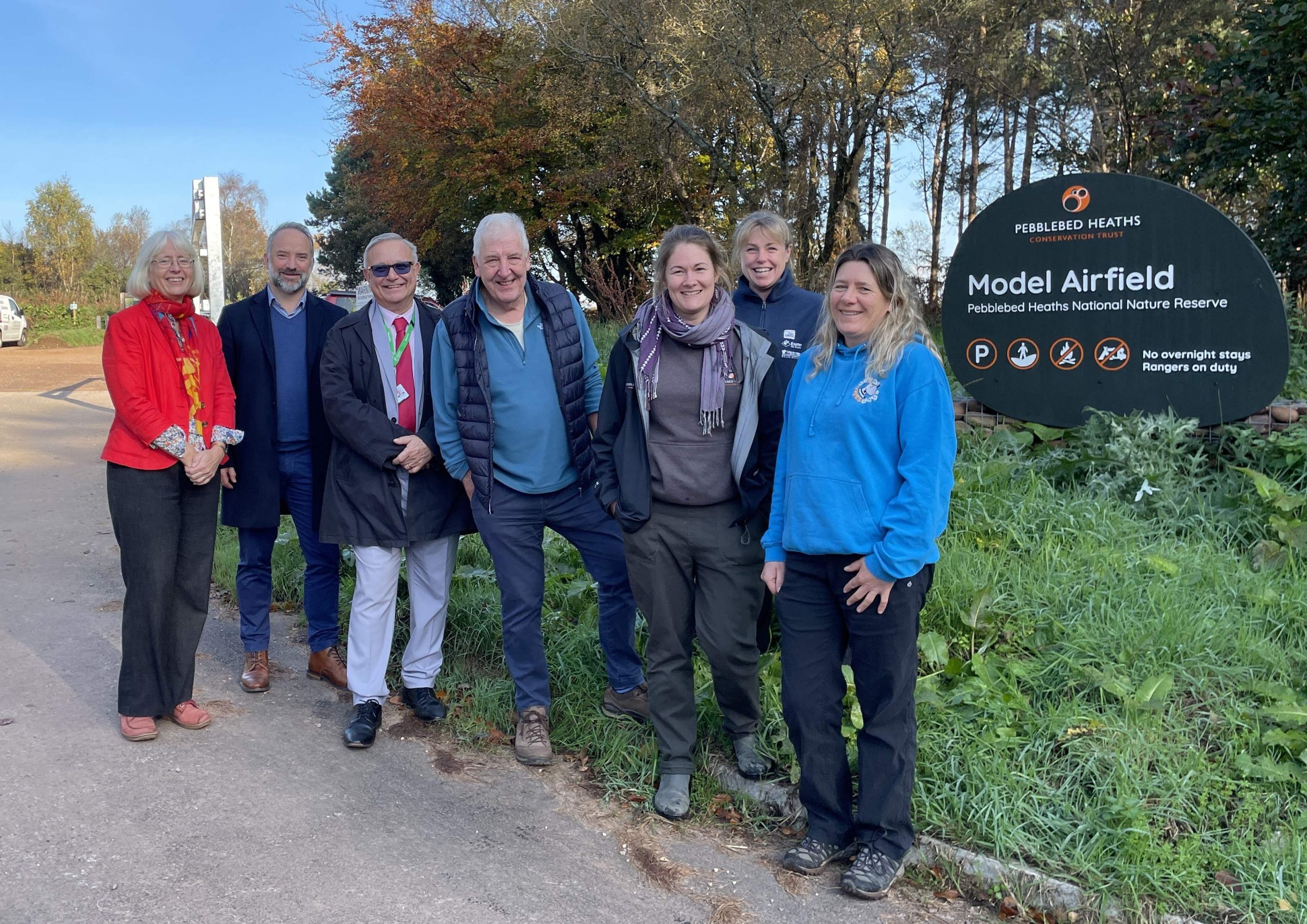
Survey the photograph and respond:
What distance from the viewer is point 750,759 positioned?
149 inches

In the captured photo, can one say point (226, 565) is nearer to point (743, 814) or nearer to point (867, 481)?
point (743, 814)

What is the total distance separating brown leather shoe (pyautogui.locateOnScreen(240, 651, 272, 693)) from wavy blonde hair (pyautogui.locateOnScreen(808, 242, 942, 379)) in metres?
3.12

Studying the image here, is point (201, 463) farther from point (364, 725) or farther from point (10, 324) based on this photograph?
point (10, 324)

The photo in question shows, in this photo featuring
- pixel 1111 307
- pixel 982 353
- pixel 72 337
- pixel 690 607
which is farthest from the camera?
pixel 72 337

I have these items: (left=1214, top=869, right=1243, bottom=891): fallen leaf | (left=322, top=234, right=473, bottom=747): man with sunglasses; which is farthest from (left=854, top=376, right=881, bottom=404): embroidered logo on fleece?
(left=322, top=234, right=473, bottom=747): man with sunglasses

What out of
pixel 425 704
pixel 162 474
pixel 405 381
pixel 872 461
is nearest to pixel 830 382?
pixel 872 461

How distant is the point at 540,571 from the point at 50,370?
26.5 meters

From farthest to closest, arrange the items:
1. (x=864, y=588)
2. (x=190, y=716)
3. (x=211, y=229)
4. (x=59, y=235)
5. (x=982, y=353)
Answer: (x=59, y=235), (x=211, y=229), (x=982, y=353), (x=190, y=716), (x=864, y=588)

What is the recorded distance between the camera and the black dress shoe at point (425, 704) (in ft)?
14.7

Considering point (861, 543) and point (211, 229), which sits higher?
point (211, 229)

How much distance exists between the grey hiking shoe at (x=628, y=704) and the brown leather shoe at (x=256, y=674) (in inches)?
67.5

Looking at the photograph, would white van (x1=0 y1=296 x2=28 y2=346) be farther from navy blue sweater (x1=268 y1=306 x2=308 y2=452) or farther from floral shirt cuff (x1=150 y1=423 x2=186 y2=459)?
floral shirt cuff (x1=150 y1=423 x2=186 y2=459)

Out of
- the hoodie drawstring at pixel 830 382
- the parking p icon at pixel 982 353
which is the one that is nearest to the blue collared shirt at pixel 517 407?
the hoodie drawstring at pixel 830 382

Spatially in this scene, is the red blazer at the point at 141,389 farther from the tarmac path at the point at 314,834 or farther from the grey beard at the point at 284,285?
the tarmac path at the point at 314,834
